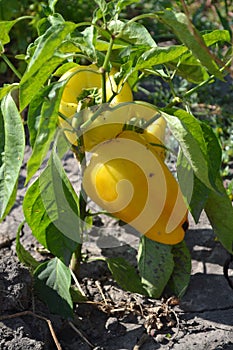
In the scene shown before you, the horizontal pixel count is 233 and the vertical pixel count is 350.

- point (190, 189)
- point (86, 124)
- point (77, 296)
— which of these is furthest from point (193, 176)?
point (77, 296)

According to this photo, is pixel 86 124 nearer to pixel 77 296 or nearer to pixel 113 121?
pixel 113 121

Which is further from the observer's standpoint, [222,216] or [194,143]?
[222,216]

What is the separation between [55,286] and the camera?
1.74 metres

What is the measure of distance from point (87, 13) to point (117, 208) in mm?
1459

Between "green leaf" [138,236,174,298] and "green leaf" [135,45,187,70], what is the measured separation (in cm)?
57

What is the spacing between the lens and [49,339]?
67.3 inches

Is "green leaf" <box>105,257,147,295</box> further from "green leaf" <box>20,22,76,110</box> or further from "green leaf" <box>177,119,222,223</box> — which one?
"green leaf" <box>20,22,76,110</box>

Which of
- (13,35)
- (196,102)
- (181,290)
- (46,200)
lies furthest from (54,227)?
(13,35)

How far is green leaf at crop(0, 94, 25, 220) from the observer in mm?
1425

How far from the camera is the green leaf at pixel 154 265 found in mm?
1847

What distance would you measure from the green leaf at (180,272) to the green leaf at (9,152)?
1.93 ft

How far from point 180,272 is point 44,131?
0.75 m

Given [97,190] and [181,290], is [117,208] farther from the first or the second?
[181,290]

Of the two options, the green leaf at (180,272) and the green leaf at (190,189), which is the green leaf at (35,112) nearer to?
the green leaf at (190,189)
